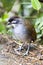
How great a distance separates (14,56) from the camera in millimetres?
4129

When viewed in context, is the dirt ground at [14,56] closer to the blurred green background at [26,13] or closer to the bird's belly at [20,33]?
the bird's belly at [20,33]

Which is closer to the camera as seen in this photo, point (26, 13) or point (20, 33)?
point (20, 33)

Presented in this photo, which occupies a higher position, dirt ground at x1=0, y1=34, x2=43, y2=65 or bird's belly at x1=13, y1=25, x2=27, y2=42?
→ bird's belly at x1=13, y1=25, x2=27, y2=42

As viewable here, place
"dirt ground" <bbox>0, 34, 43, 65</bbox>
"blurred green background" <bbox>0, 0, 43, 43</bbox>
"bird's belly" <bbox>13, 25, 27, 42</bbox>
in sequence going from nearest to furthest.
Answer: "dirt ground" <bbox>0, 34, 43, 65</bbox>
"bird's belly" <bbox>13, 25, 27, 42</bbox>
"blurred green background" <bbox>0, 0, 43, 43</bbox>

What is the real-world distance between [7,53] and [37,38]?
1280mm

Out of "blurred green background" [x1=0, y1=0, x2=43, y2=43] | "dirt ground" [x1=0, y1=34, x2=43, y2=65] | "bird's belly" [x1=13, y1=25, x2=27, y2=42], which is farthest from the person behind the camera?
"blurred green background" [x1=0, y1=0, x2=43, y2=43]

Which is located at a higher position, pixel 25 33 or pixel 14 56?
pixel 25 33

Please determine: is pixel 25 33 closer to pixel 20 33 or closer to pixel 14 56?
pixel 20 33

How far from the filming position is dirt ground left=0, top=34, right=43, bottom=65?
3.90 metres

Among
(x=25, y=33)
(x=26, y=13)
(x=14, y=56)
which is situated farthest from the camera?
(x=26, y=13)

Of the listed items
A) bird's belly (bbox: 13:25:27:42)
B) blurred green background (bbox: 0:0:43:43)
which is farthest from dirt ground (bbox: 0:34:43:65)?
blurred green background (bbox: 0:0:43:43)

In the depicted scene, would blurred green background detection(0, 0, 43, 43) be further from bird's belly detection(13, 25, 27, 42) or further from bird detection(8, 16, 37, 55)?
bird's belly detection(13, 25, 27, 42)

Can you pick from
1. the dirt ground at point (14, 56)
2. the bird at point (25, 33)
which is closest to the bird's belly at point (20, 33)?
the bird at point (25, 33)

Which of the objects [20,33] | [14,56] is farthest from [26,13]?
[14,56]
